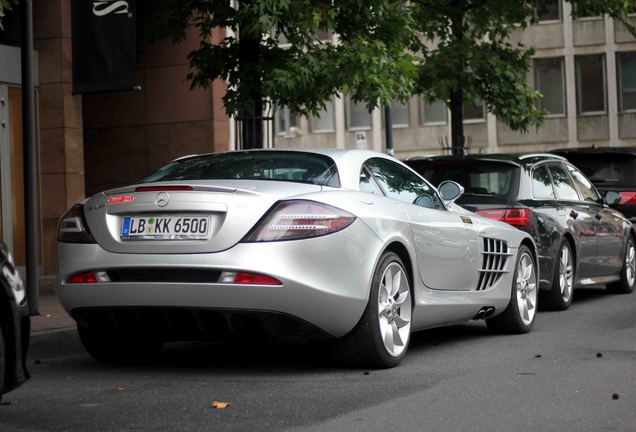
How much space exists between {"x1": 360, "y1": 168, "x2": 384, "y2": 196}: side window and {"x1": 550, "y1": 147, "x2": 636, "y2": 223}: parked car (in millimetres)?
8738

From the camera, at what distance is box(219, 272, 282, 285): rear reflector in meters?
6.96

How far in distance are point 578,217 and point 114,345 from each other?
234 inches

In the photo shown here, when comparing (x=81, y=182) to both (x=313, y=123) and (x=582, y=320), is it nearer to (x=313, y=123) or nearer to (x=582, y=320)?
(x=582, y=320)

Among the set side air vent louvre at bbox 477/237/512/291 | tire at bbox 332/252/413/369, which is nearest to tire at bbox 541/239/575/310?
side air vent louvre at bbox 477/237/512/291

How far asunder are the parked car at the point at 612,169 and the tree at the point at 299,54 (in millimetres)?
3084

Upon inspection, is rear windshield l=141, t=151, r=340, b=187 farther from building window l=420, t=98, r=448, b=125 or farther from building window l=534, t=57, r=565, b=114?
building window l=420, t=98, r=448, b=125

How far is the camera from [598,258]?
1327 centimetres

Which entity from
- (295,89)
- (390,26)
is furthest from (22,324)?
(390,26)

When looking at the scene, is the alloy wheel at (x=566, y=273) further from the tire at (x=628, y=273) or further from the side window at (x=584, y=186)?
the tire at (x=628, y=273)

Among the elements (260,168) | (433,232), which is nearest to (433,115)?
(433,232)

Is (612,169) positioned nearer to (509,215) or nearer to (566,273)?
(566,273)

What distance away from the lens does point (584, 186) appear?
13328mm

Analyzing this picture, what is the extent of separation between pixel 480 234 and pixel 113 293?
3.07m

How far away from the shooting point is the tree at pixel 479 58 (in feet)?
68.6
